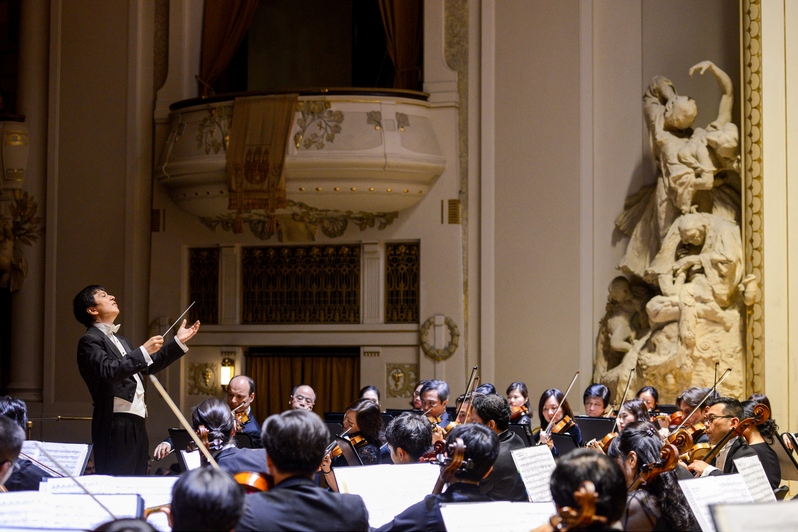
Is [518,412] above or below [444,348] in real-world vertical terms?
below

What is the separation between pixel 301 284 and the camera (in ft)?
39.4

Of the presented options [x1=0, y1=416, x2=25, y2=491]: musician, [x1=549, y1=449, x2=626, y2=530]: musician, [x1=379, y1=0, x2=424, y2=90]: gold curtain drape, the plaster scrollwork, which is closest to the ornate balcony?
the plaster scrollwork

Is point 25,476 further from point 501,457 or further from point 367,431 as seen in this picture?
point 501,457

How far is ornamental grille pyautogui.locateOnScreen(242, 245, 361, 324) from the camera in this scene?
38.8ft

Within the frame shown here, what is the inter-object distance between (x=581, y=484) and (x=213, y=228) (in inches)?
384

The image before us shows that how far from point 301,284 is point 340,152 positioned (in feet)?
6.46

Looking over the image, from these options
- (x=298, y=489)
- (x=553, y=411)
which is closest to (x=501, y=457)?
(x=298, y=489)

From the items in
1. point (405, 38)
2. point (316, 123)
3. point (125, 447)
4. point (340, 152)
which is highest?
point (405, 38)

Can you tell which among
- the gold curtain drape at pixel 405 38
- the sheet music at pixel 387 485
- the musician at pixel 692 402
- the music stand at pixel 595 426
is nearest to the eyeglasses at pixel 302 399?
the music stand at pixel 595 426

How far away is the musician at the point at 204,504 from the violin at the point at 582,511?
88 centimetres

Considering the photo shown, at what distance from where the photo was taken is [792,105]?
28.3 ft

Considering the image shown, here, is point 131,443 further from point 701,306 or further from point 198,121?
point 198,121

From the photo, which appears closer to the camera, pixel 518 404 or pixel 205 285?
pixel 518 404

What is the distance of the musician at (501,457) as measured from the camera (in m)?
4.71
